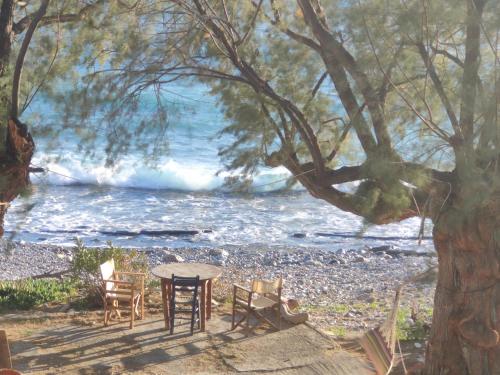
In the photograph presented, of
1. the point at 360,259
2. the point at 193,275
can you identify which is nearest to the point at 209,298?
the point at 193,275

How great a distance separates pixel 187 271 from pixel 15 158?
236cm

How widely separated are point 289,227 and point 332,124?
12001mm

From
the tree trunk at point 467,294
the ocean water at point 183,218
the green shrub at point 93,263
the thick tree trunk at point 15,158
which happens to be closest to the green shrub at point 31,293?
the green shrub at point 93,263

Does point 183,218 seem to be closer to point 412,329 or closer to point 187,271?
point 187,271

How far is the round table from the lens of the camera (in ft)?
25.1

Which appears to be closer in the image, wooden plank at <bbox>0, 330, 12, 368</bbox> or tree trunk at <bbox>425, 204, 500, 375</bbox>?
wooden plank at <bbox>0, 330, 12, 368</bbox>

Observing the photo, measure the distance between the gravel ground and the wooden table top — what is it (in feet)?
4.09

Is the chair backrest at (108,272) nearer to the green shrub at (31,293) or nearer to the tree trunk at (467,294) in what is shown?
the green shrub at (31,293)

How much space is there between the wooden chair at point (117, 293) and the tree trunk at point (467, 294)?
10.9 ft

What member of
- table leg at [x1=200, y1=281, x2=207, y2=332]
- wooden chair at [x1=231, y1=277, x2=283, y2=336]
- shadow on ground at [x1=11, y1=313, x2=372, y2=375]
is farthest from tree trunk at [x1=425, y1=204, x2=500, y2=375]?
table leg at [x1=200, y1=281, x2=207, y2=332]

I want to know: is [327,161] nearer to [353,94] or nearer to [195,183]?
[353,94]

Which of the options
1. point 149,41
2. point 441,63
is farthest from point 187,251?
point 441,63

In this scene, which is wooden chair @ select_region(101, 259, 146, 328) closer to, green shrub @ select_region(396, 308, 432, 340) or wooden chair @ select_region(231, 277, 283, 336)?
wooden chair @ select_region(231, 277, 283, 336)

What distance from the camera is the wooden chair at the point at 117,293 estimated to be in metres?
7.57
